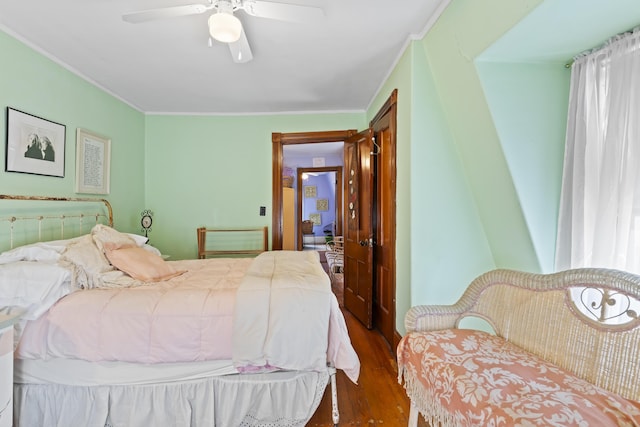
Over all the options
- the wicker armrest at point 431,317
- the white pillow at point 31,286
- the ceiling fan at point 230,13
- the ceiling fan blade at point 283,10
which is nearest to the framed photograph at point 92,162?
the white pillow at point 31,286

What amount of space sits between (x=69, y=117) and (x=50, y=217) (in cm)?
87

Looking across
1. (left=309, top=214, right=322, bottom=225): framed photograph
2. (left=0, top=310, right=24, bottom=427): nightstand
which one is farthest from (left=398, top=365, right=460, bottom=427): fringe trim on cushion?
(left=309, top=214, right=322, bottom=225): framed photograph

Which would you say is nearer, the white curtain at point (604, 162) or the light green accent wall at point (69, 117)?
the white curtain at point (604, 162)

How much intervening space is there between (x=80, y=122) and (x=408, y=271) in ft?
10.2

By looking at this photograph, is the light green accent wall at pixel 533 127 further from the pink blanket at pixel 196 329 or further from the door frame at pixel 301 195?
the door frame at pixel 301 195

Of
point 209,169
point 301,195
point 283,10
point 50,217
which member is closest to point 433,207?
point 283,10

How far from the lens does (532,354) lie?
1.35 metres

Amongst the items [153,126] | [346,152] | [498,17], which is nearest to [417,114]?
[498,17]

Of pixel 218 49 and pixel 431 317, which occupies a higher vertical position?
pixel 218 49

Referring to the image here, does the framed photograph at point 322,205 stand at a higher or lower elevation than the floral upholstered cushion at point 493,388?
higher

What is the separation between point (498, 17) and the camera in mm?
1401

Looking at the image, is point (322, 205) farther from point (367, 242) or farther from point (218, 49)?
point (218, 49)

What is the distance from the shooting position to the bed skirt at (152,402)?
1.52 metres

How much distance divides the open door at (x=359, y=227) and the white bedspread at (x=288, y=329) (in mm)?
1380
